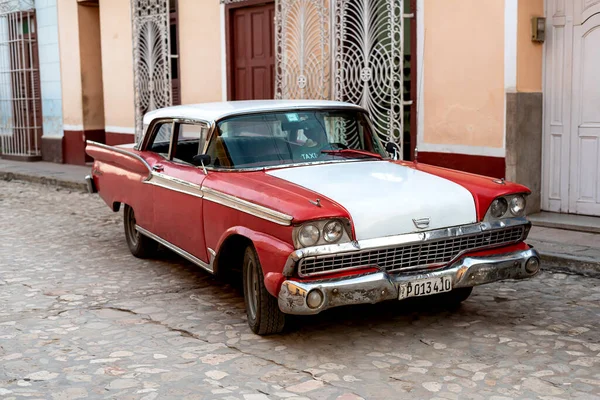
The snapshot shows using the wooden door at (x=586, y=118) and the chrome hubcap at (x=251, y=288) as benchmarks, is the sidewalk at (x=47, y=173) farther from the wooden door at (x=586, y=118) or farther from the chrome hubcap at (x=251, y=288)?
the chrome hubcap at (x=251, y=288)

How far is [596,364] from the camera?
180 inches

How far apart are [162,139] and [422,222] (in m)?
3.05

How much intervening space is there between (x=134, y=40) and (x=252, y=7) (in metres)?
3.29

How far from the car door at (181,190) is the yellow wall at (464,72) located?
144 inches

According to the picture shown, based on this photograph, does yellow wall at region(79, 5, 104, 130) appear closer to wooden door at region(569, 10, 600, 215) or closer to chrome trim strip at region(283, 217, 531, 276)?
wooden door at region(569, 10, 600, 215)

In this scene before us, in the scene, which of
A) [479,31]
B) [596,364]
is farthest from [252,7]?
[596,364]

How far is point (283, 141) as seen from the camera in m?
6.00

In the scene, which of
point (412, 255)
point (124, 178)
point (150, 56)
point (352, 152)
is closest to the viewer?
point (412, 255)

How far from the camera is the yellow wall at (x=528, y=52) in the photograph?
8.65 m

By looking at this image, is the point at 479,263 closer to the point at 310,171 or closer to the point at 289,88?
the point at 310,171

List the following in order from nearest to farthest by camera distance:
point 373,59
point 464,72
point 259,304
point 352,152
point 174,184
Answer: point 259,304 < point 352,152 < point 174,184 < point 464,72 < point 373,59

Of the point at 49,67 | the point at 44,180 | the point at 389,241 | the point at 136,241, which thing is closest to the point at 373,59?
the point at 136,241

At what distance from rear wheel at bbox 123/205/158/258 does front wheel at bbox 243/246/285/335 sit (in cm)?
257

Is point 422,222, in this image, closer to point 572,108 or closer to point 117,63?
point 572,108
